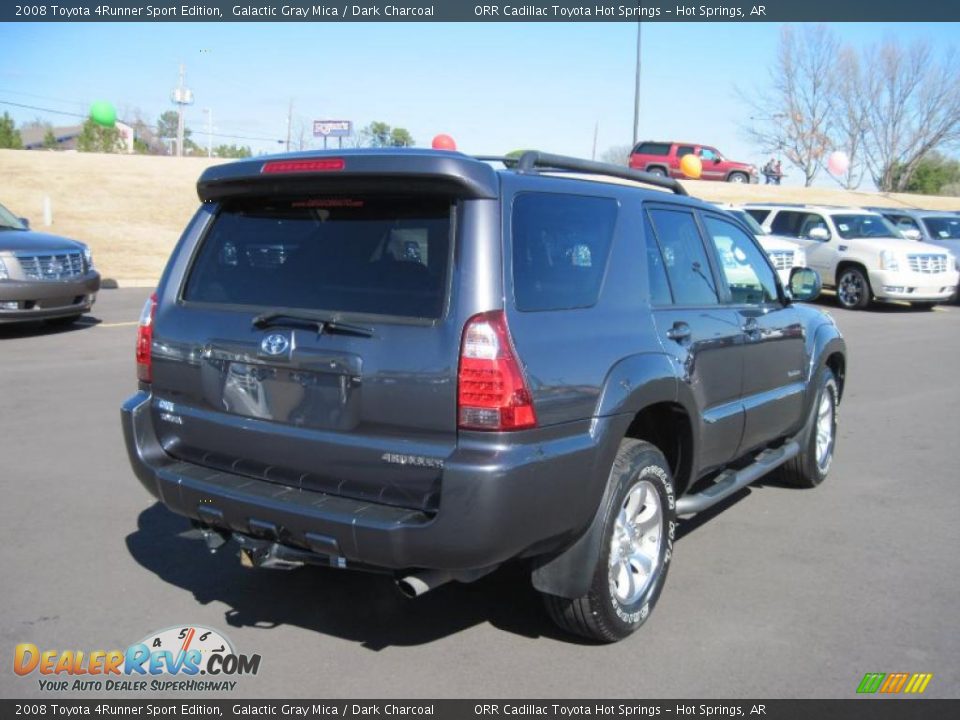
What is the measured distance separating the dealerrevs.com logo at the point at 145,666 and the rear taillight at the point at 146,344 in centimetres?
113

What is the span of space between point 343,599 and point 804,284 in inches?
142

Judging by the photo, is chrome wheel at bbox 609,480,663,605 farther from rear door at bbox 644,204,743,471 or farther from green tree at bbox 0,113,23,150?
green tree at bbox 0,113,23,150

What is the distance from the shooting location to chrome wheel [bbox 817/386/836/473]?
6352 mm

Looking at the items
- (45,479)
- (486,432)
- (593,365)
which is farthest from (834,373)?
(45,479)

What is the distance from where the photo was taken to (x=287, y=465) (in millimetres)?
3611

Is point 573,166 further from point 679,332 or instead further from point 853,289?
point 853,289

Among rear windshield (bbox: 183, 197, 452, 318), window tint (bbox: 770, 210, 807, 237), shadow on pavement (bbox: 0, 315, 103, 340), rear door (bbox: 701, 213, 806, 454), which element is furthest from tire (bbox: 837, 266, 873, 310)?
rear windshield (bbox: 183, 197, 452, 318)

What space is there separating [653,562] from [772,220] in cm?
1774

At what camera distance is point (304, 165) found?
12.1 ft

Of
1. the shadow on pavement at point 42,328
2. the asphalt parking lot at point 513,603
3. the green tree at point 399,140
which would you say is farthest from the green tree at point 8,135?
the asphalt parking lot at point 513,603

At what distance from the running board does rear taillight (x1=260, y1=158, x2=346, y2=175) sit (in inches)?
89.1

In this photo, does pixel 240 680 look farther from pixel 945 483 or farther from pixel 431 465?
pixel 945 483

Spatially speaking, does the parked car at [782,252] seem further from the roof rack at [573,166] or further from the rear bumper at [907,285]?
the roof rack at [573,166]

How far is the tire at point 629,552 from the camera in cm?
376
